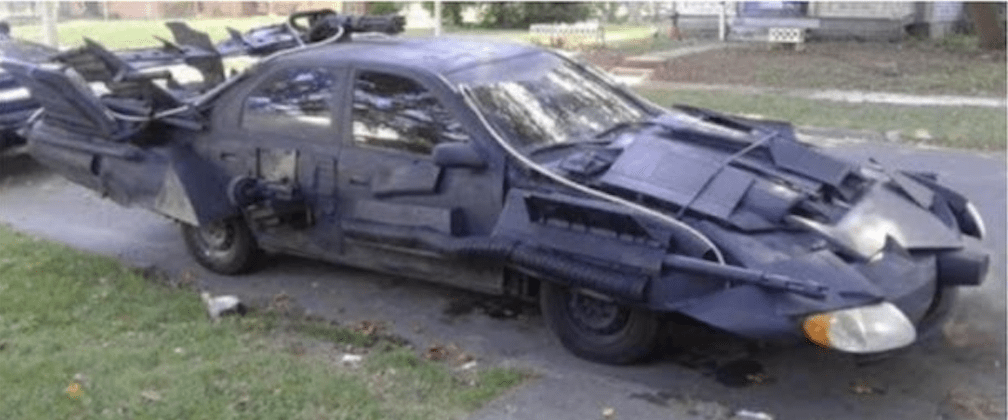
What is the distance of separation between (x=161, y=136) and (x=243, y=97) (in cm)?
75

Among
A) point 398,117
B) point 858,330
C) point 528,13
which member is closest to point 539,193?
point 398,117

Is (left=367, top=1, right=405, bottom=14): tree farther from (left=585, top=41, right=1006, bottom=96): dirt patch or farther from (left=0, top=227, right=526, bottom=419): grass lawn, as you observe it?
(left=0, top=227, right=526, bottom=419): grass lawn

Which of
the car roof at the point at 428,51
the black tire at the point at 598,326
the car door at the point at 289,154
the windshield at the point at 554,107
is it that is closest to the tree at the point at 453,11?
the car roof at the point at 428,51

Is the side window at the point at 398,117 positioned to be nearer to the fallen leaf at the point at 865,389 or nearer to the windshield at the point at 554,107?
the windshield at the point at 554,107

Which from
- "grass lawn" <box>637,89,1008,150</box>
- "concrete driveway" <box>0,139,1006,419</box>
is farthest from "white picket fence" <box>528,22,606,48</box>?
"concrete driveway" <box>0,139,1006,419</box>

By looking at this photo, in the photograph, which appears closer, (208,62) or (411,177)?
(411,177)

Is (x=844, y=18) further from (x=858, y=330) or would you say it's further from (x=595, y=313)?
(x=858, y=330)

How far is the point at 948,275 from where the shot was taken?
4.77 metres

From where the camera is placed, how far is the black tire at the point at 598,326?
487 cm

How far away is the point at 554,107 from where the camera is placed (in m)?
5.67

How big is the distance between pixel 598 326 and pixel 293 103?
223 centimetres

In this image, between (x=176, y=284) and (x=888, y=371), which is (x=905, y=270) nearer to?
(x=888, y=371)

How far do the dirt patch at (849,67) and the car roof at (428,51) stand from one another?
9.55 metres

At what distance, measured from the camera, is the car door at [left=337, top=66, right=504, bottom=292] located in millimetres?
5234
